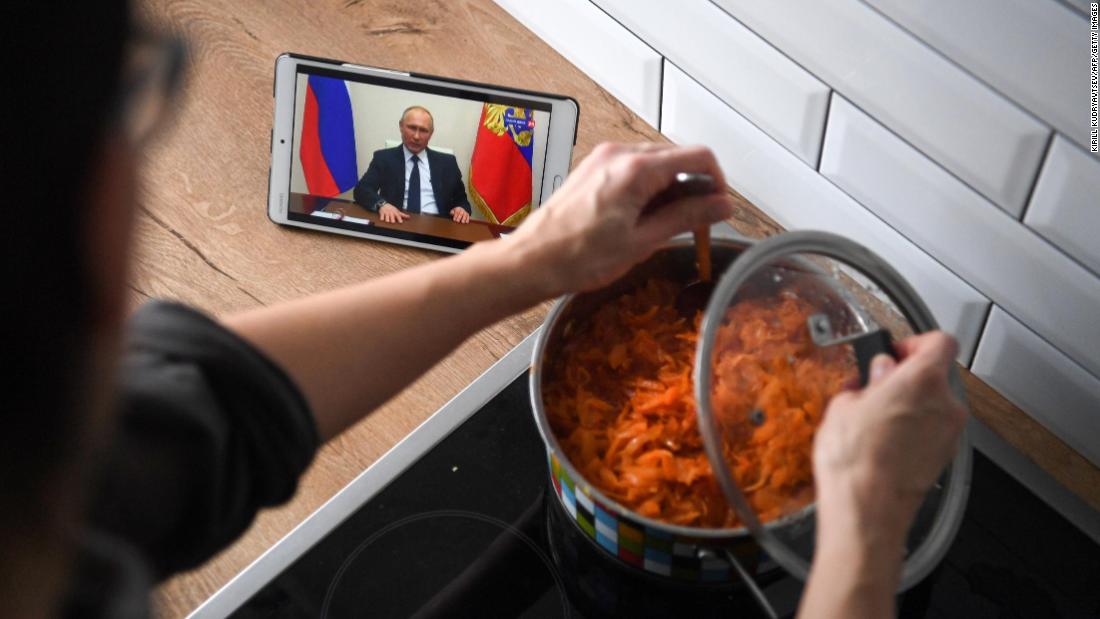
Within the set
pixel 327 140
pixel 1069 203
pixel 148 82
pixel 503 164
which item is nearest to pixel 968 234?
pixel 1069 203

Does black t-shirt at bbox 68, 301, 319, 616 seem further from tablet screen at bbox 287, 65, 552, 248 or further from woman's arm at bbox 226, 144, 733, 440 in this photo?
tablet screen at bbox 287, 65, 552, 248

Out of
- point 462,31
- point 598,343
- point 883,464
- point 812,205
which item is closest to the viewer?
point 883,464

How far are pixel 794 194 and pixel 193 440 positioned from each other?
2.02ft

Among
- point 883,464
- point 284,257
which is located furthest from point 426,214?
point 883,464

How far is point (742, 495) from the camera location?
0.66 meters

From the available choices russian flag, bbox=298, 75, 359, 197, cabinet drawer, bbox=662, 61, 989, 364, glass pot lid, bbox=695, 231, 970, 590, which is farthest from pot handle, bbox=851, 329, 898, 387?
russian flag, bbox=298, 75, 359, 197

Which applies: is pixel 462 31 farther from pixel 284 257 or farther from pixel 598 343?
pixel 598 343

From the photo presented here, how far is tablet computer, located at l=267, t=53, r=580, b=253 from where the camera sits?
106 cm

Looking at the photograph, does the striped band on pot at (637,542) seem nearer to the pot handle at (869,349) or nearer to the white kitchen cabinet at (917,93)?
the pot handle at (869,349)

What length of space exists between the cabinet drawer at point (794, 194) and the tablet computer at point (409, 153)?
12cm

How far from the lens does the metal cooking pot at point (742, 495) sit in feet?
2.18

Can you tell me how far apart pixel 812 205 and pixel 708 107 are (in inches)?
5.5

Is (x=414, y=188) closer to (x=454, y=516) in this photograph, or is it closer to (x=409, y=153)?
(x=409, y=153)

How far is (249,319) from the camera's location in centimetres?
71
